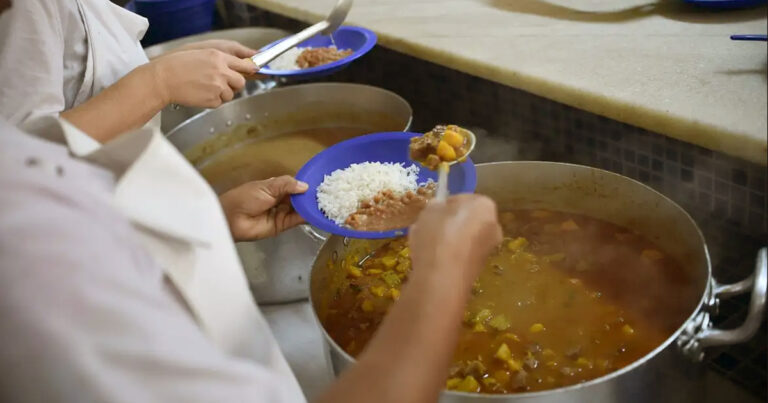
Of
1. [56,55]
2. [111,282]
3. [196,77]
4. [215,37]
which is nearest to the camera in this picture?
[111,282]

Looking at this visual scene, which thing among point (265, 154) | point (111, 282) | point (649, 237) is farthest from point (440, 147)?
point (265, 154)

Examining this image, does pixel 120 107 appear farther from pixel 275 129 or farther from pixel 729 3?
pixel 729 3

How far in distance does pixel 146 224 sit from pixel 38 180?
0.30 feet

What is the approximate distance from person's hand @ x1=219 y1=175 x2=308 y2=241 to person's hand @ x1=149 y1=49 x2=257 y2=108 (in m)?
0.22

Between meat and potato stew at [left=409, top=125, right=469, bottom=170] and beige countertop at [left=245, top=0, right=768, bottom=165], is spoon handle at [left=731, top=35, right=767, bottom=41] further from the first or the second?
meat and potato stew at [left=409, top=125, right=469, bottom=170]

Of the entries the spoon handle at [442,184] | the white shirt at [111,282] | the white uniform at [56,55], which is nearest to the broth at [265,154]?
the white uniform at [56,55]

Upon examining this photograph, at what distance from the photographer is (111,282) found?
49 centimetres

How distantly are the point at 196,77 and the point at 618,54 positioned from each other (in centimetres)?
78

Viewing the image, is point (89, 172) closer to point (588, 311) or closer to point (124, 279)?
point (124, 279)

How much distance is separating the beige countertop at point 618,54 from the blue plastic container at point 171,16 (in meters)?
0.56

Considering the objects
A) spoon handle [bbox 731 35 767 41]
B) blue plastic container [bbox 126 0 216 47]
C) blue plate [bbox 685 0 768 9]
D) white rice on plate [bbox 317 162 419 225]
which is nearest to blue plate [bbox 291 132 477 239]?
white rice on plate [bbox 317 162 419 225]

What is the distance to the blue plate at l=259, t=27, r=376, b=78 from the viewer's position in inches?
57.2

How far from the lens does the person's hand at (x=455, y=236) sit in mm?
670

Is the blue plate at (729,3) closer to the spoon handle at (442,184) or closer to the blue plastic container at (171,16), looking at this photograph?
the spoon handle at (442,184)
